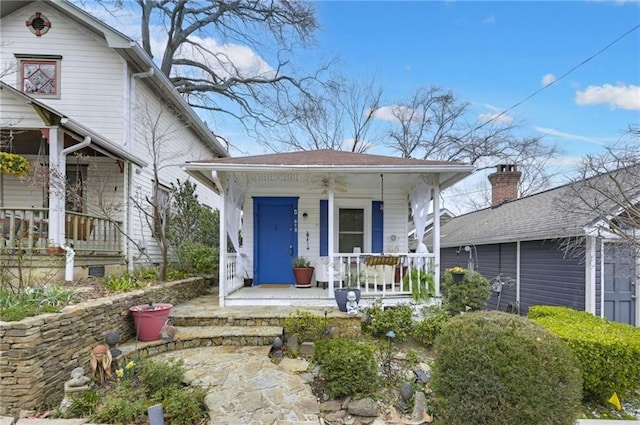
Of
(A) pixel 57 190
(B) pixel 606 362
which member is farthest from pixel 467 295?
(A) pixel 57 190

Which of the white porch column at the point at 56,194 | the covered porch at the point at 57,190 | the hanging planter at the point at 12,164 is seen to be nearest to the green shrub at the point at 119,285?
the covered porch at the point at 57,190

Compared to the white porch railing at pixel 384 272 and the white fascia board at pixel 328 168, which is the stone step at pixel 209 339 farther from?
the white fascia board at pixel 328 168

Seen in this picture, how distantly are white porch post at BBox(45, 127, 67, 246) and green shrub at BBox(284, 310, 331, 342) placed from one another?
182 inches

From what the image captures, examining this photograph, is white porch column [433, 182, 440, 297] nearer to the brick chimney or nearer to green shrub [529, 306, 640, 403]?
green shrub [529, 306, 640, 403]

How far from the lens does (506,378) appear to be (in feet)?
9.32

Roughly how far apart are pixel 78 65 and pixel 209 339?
25.3 ft

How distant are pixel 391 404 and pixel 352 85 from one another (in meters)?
17.8

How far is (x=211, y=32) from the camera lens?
642 inches

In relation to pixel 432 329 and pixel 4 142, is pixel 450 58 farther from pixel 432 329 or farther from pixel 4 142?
pixel 4 142

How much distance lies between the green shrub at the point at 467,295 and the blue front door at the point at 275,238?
3.83 meters

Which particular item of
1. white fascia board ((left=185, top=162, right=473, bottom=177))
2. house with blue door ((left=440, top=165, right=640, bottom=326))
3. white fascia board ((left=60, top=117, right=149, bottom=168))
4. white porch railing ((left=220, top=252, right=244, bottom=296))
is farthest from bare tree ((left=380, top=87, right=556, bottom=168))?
white fascia board ((left=60, top=117, right=149, bottom=168))

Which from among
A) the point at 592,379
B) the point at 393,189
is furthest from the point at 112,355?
the point at 393,189

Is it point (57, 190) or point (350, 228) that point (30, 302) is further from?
point (350, 228)

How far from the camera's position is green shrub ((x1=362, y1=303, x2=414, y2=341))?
540cm
